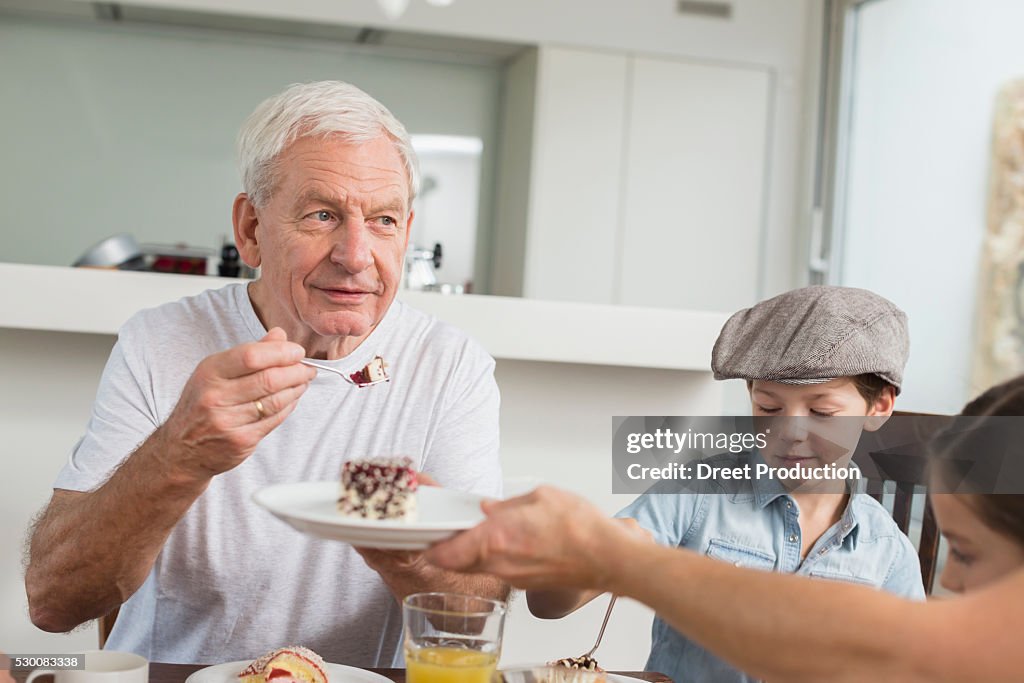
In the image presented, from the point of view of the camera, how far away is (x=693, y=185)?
13.9 ft

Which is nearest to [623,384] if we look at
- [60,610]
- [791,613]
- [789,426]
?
[789,426]

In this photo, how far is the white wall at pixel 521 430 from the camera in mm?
2064

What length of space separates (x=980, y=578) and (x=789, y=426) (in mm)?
647

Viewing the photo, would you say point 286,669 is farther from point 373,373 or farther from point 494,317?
point 494,317

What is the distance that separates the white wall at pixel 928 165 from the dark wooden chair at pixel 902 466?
211 centimetres

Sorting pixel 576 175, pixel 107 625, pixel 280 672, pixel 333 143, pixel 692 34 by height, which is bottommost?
pixel 107 625

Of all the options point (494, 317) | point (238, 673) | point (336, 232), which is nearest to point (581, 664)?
point (238, 673)

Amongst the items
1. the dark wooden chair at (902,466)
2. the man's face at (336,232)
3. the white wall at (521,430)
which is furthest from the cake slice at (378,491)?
the white wall at (521,430)

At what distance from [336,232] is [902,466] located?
873 mm

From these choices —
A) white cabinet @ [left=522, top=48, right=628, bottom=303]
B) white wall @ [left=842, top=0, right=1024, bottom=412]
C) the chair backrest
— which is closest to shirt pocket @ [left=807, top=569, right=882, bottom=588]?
the chair backrest

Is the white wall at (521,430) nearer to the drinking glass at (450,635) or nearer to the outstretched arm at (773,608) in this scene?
the drinking glass at (450,635)

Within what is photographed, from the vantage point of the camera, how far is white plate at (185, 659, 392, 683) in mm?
1018

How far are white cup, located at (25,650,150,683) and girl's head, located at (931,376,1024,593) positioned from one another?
70 centimetres

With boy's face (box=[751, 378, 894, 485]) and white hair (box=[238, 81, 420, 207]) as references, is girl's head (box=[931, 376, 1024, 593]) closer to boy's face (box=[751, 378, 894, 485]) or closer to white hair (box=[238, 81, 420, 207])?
boy's face (box=[751, 378, 894, 485])
